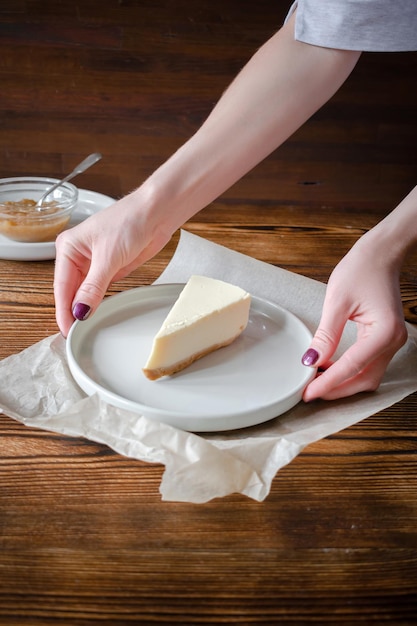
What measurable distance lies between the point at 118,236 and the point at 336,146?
4.98 feet

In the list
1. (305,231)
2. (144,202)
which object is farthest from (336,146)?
(144,202)

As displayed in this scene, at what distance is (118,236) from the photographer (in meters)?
1.02

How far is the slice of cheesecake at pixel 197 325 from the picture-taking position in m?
0.91

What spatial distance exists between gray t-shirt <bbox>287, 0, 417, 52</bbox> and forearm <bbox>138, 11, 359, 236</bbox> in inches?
1.1

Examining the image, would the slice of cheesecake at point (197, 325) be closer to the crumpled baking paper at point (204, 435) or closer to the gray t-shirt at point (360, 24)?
the crumpled baking paper at point (204, 435)

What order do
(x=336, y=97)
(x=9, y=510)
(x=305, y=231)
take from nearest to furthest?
(x=9, y=510)
(x=305, y=231)
(x=336, y=97)

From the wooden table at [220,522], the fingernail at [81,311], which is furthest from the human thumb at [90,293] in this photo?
the wooden table at [220,522]

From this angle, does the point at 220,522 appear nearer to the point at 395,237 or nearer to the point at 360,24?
the point at 395,237

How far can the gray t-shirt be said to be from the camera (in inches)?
41.7

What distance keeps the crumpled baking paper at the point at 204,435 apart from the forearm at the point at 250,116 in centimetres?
20

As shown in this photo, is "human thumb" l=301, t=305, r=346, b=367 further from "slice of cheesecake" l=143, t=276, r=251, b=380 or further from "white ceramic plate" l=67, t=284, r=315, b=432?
"slice of cheesecake" l=143, t=276, r=251, b=380

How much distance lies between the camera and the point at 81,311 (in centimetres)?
93

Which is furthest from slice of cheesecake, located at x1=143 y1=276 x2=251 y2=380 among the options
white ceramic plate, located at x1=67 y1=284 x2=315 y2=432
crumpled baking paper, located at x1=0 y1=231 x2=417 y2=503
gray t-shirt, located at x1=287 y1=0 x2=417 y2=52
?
gray t-shirt, located at x1=287 y1=0 x2=417 y2=52

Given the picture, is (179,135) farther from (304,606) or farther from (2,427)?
(304,606)
